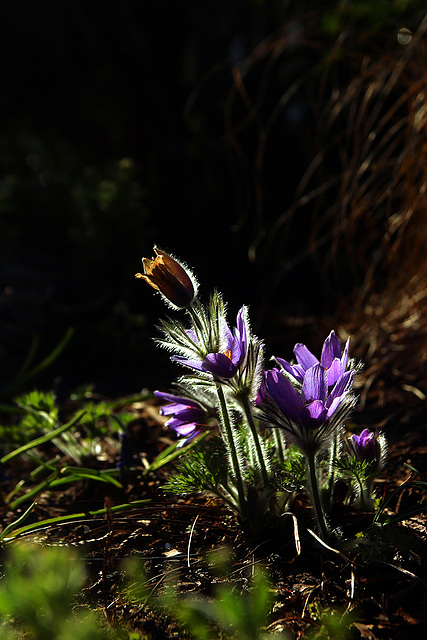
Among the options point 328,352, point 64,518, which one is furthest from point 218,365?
point 64,518

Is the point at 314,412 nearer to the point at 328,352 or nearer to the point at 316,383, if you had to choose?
the point at 316,383

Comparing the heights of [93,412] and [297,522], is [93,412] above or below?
above

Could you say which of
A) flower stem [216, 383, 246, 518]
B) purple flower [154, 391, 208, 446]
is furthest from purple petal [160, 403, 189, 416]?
flower stem [216, 383, 246, 518]

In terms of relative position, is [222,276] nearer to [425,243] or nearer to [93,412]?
[425,243]

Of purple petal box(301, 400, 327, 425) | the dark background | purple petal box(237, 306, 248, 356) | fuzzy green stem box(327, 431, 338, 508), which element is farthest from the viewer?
the dark background

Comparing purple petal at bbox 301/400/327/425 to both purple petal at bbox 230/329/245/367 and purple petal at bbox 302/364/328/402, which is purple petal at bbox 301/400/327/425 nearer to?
purple petal at bbox 302/364/328/402

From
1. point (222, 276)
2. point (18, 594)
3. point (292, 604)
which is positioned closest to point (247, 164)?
point (222, 276)
